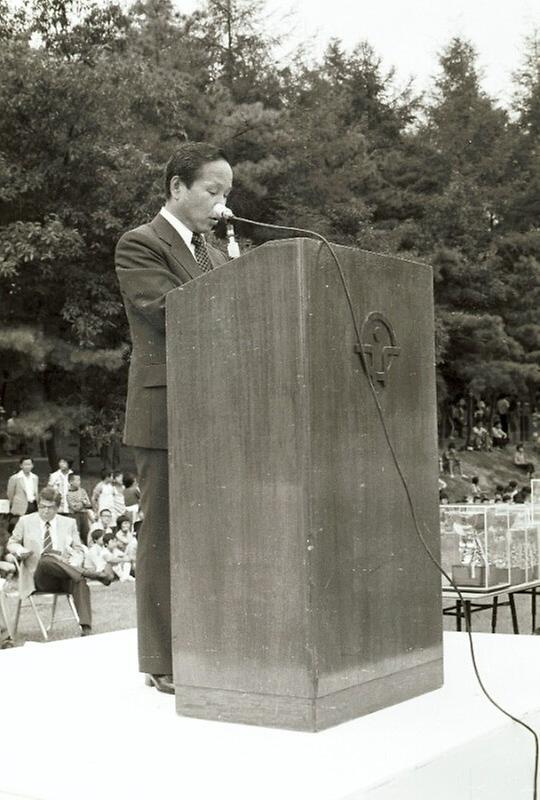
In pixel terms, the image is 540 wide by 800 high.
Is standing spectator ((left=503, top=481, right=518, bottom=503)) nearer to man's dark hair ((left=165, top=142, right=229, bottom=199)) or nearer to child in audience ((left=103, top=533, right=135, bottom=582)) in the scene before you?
child in audience ((left=103, top=533, right=135, bottom=582))

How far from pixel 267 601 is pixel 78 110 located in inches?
686

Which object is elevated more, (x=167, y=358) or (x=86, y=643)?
(x=167, y=358)

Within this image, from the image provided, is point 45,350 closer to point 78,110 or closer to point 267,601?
point 78,110

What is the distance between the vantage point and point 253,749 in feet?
8.12

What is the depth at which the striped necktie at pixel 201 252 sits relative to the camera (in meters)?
3.23

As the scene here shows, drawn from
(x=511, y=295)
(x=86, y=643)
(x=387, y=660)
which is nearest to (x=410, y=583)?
(x=387, y=660)

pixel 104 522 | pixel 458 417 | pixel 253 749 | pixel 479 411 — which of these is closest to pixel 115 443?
pixel 104 522

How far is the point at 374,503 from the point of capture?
2812 mm

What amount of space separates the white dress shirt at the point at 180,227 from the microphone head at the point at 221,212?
0.12 metres

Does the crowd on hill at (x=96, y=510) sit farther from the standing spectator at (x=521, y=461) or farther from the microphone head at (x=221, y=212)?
the standing spectator at (x=521, y=461)

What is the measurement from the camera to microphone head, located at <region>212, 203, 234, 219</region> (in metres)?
2.91

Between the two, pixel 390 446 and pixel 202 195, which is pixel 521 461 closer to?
pixel 202 195

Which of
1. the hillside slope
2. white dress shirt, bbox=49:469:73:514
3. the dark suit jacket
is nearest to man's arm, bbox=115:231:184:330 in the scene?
the dark suit jacket

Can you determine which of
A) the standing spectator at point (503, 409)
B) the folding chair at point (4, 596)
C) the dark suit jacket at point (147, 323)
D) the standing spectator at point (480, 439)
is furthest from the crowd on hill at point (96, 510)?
the standing spectator at point (503, 409)
